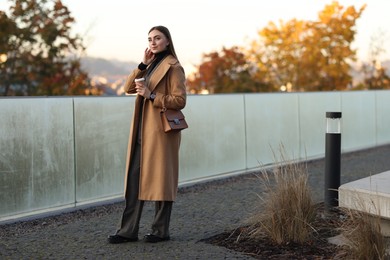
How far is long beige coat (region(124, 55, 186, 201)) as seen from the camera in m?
4.80

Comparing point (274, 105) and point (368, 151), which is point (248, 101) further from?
point (368, 151)

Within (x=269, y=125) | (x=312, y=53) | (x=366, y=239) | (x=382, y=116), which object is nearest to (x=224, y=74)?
(x=312, y=53)

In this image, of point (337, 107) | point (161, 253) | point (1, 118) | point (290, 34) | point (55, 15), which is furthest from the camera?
point (290, 34)

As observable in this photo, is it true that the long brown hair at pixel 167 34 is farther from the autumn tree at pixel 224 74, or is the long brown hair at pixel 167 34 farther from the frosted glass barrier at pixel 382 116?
the autumn tree at pixel 224 74

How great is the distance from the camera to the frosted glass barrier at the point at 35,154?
616cm

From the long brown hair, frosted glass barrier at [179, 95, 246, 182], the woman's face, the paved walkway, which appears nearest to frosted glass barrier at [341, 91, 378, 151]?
frosted glass barrier at [179, 95, 246, 182]

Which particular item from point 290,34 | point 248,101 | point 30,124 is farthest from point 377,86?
point 30,124

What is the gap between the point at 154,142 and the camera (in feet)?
Result: 15.8

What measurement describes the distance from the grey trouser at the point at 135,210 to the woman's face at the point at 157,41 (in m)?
0.78

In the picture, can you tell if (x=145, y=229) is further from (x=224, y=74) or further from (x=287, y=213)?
(x=224, y=74)

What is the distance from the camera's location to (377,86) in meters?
51.6

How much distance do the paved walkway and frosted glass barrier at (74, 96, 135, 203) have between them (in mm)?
364

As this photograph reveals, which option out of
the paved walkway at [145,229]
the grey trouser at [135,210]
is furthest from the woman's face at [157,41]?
the paved walkway at [145,229]

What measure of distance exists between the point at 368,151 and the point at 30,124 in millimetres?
8279
